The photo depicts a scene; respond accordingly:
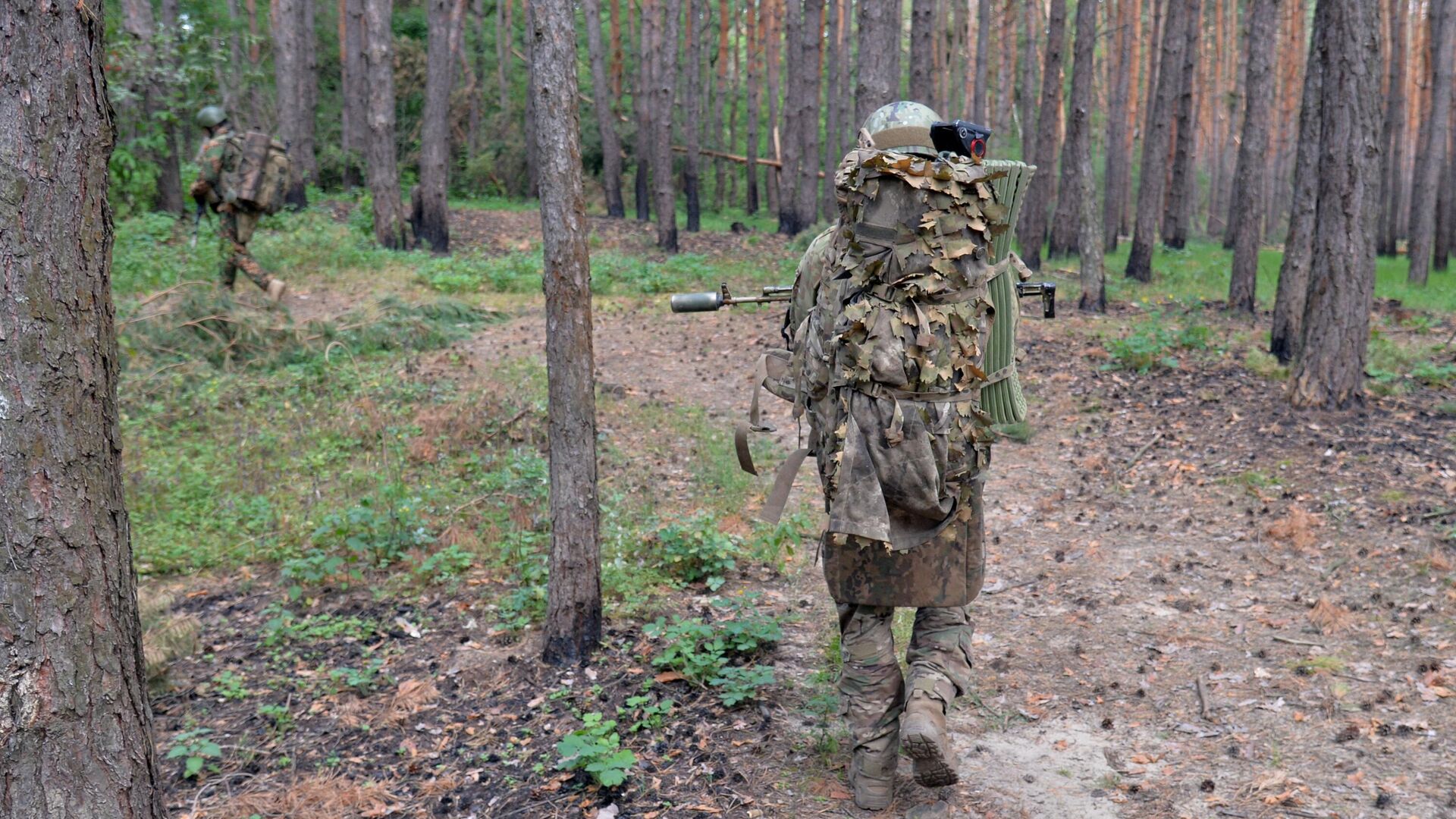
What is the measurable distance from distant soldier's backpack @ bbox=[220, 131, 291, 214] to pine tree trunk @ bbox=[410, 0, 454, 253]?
5.66 m

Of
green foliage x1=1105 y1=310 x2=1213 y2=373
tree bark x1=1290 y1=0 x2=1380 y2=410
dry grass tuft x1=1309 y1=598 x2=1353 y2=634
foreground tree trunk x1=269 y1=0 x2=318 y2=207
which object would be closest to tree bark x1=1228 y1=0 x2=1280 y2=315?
green foliage x1=1105 y1=310 x2=1213 y2=373

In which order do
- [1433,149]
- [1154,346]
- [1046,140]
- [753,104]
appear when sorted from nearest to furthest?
[1154,346], [1433,149], [1046,140], [753,104]

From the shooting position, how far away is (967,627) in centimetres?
397

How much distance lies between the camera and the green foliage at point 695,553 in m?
6.08

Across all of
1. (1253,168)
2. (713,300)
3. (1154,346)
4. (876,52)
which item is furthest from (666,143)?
(713,300)

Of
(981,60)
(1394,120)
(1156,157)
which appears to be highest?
(981,60)

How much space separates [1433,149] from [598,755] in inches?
787

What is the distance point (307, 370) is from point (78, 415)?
8.09m

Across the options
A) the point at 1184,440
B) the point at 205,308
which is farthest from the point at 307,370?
the point at 1184,440

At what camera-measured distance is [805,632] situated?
17.7 ft

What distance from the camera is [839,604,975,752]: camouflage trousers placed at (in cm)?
381

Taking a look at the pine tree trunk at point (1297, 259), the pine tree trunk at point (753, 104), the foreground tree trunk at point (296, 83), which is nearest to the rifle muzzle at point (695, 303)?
the pine tree trunk at point (1297, 259)

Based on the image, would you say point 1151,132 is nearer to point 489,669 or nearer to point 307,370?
point 307,370

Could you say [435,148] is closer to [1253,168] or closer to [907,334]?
[1253,168]
